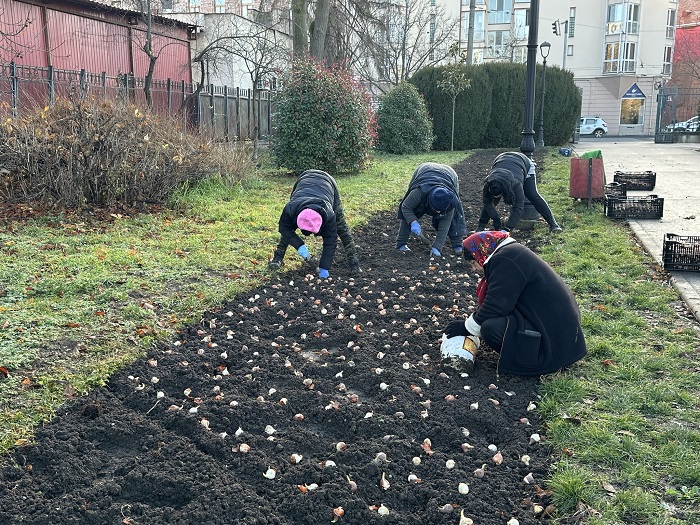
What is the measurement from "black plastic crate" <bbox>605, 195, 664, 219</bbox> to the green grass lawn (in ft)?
0.85

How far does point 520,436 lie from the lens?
11.6ft

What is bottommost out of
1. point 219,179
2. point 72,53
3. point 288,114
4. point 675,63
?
point 219,179

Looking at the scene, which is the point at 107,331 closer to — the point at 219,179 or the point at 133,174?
the point at 133,174

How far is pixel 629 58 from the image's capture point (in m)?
54.1

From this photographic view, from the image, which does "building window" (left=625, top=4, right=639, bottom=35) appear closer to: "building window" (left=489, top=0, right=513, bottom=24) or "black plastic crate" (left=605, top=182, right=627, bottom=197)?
"building window" (left=489, top=0, right=513, bottom=24)

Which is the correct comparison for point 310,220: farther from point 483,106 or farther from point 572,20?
point 572,20

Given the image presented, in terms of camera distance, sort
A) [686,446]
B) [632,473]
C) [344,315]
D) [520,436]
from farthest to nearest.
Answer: [344,315], [520,436], [686,446], [632,473]

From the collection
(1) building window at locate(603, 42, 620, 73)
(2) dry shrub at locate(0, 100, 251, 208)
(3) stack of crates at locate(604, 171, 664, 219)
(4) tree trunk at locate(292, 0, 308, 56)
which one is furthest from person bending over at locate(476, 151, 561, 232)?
(1) building window at locate(603, 42, 620, 73)

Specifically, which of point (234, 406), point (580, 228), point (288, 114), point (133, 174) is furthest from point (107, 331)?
point (288, 114)

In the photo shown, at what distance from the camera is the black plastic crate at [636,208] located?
30.9 feet

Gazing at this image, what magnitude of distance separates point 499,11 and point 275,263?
59027 mm

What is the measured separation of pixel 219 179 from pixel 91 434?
8549 millimetres

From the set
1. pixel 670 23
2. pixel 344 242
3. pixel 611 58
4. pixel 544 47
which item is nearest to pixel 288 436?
pixel 344 242

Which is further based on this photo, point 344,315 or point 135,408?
A: point 344,315
